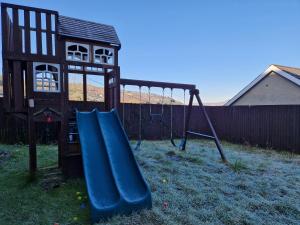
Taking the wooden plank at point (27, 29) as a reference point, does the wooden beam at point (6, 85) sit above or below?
below

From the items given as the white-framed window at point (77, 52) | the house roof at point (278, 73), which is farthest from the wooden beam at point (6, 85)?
the house roof at point (278, 73)

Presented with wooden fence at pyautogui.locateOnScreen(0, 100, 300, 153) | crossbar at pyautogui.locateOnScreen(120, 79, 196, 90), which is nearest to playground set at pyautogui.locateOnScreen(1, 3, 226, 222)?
crossbar at pyautogui.locateOnScreen(120, 79, 196, 90)

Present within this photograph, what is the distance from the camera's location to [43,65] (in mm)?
4141

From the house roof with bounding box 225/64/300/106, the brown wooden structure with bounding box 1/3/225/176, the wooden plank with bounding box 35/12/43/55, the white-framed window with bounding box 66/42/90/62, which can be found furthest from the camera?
the house roof with bounding box 225/64/300/106

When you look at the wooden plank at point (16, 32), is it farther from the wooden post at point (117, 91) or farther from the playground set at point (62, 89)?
the wooden post at point (117, 91)

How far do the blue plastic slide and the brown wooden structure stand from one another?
19.8 inches

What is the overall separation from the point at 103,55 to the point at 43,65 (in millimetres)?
1160

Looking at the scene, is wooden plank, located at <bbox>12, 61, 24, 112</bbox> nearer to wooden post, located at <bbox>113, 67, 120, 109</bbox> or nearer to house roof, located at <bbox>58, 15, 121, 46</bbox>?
house roof, located at <bbox>58, 15, 121, 46</bbox>

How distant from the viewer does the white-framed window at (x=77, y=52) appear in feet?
14.4

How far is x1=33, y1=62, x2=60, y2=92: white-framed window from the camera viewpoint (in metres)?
4.09

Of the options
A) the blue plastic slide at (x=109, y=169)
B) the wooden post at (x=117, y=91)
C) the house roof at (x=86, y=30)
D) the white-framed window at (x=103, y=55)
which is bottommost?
the blue plastic slide at (x=109, y=169)

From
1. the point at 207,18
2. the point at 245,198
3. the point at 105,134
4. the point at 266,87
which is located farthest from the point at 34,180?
the point at 266,87

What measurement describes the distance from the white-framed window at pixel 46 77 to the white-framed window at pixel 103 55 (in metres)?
0.82

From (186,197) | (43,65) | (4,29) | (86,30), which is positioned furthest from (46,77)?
(186,197)
